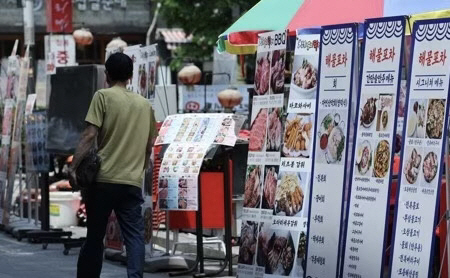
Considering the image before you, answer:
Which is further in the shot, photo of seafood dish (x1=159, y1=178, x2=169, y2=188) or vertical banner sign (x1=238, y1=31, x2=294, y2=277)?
photo of seafood dish (x1=159, y1=178, x2=169, y2=188)

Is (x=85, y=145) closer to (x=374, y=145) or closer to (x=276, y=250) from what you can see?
(x=276, y=250)

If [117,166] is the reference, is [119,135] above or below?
above

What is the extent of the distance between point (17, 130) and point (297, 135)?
641cm

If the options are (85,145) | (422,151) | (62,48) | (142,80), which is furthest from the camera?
(62,48)

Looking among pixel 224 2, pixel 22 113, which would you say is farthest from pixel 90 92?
pixel 224 2

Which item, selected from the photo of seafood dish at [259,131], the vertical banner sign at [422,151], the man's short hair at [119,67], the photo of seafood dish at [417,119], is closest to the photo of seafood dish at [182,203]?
the photo of seafood dish at [259,131]

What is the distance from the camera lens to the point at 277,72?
8.43 meters

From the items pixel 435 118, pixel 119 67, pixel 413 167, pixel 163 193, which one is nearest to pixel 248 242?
pixel 163 193

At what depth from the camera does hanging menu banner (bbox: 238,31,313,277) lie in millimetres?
8023

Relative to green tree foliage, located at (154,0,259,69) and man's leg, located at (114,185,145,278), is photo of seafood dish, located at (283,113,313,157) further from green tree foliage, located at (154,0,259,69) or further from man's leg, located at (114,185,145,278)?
green tree foliage, located at (154,0,259,69)

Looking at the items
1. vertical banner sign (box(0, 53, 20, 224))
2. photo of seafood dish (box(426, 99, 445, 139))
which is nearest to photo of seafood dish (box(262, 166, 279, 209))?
photo of seafood dish (box(426, 99, 445, 139))

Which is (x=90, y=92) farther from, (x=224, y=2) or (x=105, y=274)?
(x=224, y=2)

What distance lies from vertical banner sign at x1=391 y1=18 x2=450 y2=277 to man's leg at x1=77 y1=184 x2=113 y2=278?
2184mm

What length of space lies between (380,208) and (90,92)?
507cm
